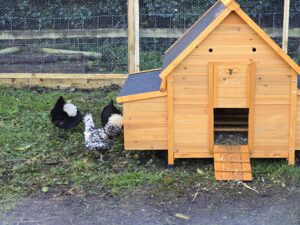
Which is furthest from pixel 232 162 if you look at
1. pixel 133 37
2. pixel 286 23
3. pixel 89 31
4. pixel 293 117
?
pixel 89 31

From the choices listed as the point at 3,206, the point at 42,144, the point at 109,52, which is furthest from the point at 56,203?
the point at 109,52

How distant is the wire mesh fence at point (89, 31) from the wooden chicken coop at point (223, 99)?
2807mm

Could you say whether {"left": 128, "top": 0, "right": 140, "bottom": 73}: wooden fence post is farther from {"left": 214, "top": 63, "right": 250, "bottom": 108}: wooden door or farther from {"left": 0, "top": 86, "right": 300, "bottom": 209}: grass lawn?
{"left": 214, "top": 63, "right": 250, "bottom": 108}: wooden door

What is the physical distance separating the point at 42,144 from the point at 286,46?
12.2ft

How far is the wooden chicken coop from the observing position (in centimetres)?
499

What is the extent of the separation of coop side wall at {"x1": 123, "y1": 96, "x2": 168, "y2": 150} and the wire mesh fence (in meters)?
2.96

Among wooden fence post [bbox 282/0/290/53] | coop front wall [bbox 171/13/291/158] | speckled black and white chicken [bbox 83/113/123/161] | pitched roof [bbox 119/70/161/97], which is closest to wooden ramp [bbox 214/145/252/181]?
coop front wall [bbox 171/13/291/158]

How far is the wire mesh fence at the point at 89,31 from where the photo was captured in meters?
8.00

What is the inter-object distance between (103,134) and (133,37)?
8.99 ft

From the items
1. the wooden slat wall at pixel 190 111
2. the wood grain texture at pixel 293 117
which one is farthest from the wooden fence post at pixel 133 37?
the wood grain texture at pixel 293 117

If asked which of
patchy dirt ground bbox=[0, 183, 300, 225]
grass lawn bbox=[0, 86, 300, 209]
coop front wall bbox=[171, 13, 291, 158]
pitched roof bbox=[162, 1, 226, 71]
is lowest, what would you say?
patchy dirt ground bbox=[0, 183, 300, 225]

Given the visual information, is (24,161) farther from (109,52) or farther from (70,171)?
(109,52)

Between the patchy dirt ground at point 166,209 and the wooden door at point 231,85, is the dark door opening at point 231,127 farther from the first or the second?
the patchy dirt ground at point 166,209

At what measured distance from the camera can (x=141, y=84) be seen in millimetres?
5738
